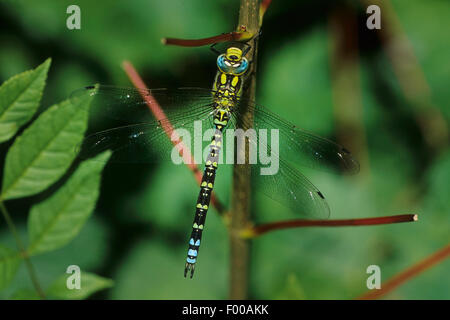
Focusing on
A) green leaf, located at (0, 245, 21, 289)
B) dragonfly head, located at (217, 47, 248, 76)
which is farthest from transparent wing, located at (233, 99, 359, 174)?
green leaf, located at (0, 245, 21, 289)

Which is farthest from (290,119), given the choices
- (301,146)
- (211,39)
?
(211,39)

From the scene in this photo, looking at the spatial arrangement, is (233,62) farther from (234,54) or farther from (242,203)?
(242,203)

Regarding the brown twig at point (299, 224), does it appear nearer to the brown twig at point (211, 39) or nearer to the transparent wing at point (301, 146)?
the transparent wing at point (301, 146)

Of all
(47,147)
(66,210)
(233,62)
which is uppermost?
(233,62)

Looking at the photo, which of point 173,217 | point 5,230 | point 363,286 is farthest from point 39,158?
point 363,286

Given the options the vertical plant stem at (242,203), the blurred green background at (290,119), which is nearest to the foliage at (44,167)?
the vertical plant stem at (242,203)
